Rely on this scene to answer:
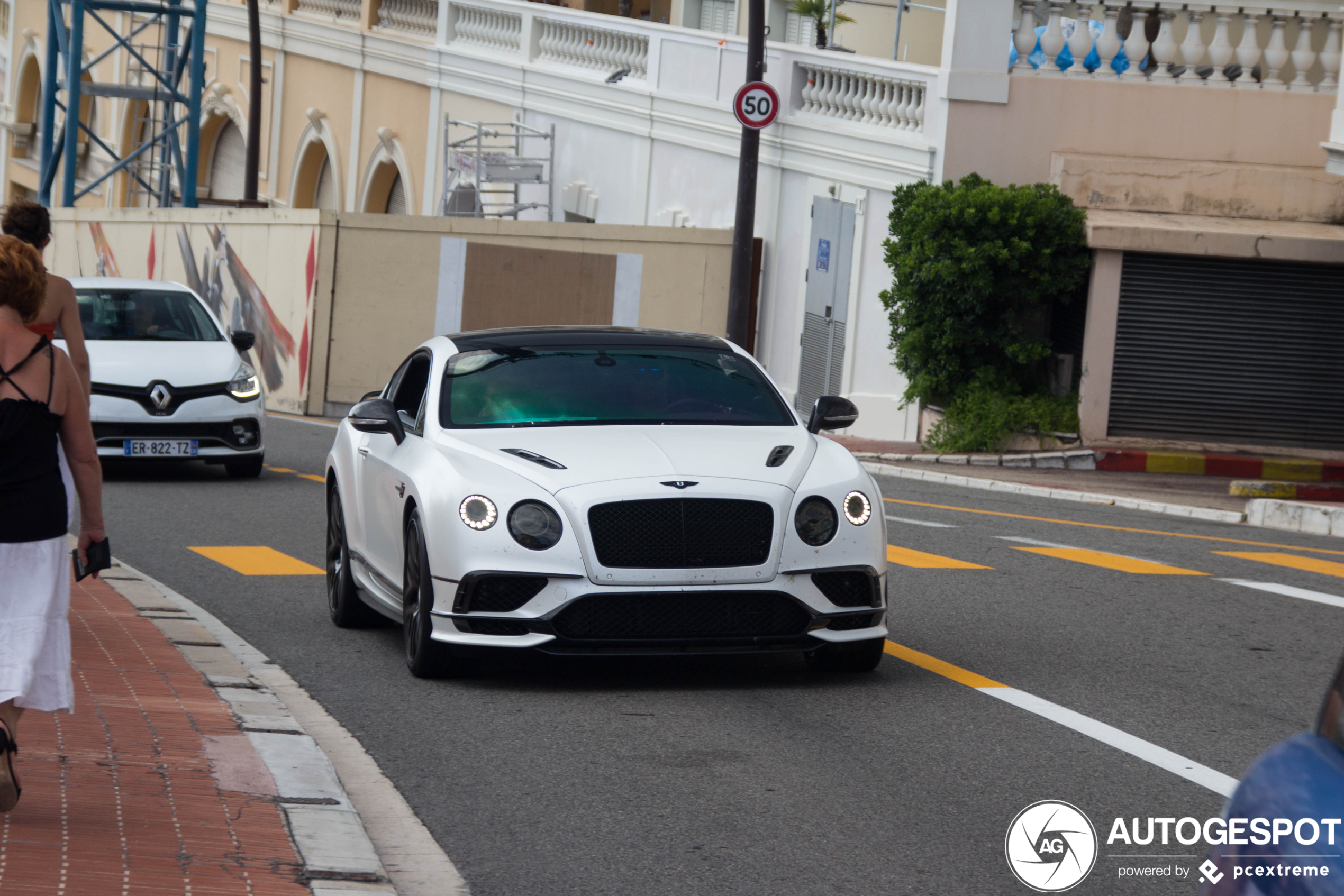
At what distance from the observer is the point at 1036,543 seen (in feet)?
46.0

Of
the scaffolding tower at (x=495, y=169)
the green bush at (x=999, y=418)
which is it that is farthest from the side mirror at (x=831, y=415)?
the scaffolding tower at (x=495, y=169)

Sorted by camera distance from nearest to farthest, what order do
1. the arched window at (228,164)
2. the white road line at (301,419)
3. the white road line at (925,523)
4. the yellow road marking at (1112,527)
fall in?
the yellow road marking at (1112,527) < the white road line at (925,523) < the white road line at (301,419) < the arched window at (228,164)

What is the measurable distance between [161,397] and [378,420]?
27.1ft

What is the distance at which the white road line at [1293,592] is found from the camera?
1123 centimetres

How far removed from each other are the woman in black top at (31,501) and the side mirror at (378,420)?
3.27 m

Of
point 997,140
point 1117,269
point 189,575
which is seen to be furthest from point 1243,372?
point 189,575

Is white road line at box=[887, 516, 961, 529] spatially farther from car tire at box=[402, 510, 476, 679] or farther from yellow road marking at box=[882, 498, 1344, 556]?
car tire at box=[402, 510, 476, 679]

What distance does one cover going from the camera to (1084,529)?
50.1ft

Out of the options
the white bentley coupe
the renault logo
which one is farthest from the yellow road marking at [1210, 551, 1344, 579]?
the renault logo

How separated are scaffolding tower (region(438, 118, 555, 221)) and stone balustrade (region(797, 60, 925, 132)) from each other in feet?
29.8

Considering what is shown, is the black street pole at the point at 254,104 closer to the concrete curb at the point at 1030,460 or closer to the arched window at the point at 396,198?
the arched window at the point at 396,198

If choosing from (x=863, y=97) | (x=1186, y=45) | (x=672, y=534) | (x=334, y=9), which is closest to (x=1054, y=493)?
(x=1186, y=45)

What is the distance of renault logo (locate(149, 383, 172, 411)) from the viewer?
1661 cm

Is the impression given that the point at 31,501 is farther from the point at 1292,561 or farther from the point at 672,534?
the point at 1292,561
